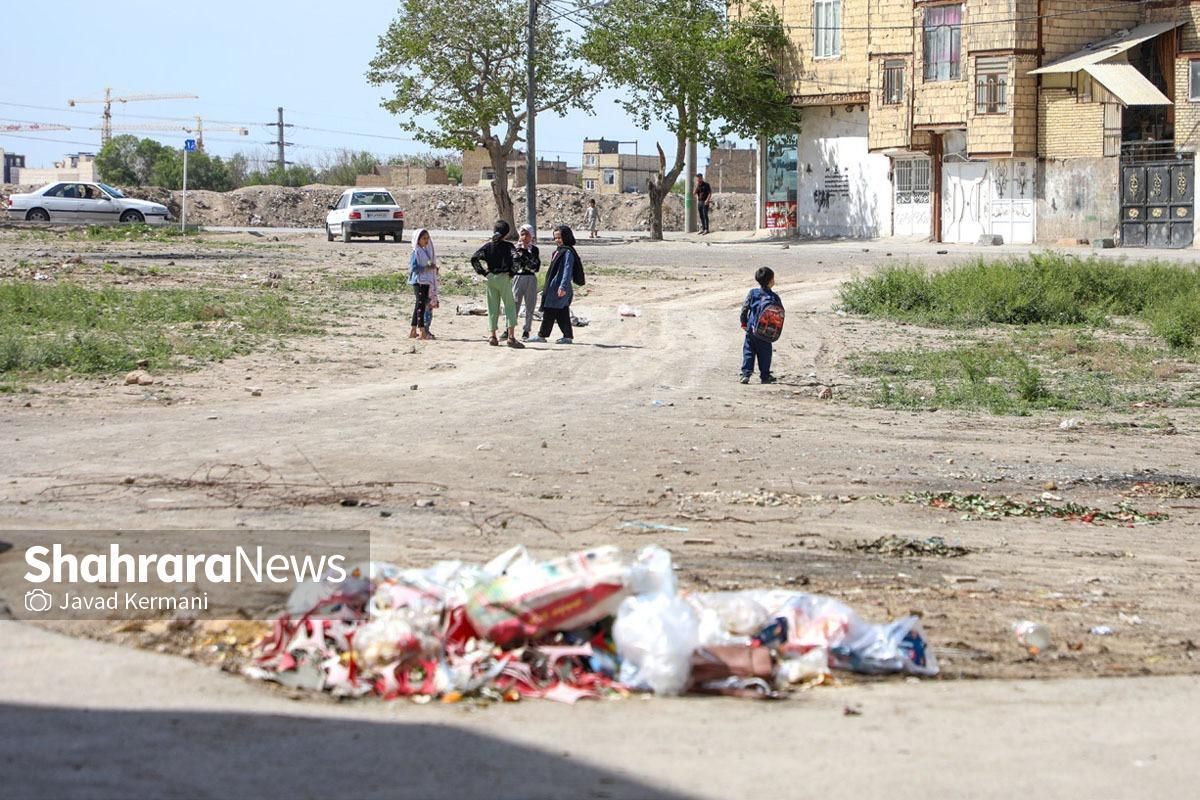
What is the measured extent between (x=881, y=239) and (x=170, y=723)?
1726 inches

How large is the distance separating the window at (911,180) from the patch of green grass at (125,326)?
28.9 meters

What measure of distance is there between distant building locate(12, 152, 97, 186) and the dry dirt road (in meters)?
92.7

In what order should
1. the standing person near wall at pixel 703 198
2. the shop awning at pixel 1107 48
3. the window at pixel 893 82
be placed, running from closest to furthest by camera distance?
1. the shop awning at pixel 1107 48
2. the window at pixel 893 82
3. the standing person near wall at pixel 703 198

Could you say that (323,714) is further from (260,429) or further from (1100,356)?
(1100,356)

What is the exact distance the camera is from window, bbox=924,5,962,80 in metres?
44.1

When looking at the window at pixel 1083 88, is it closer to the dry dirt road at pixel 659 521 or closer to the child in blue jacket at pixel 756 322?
the dry dirt road at pixel 659 521

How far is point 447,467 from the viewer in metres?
9.94

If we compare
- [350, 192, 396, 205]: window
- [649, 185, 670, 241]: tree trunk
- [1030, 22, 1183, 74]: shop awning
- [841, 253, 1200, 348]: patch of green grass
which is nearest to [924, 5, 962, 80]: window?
[1030, 22, 1183, 74]: shop awning

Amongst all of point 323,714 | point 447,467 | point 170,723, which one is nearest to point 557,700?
point 323,714

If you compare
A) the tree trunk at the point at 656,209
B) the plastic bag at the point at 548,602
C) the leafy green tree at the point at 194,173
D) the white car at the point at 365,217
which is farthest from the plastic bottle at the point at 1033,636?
the leafy green tree at the point at 194,173

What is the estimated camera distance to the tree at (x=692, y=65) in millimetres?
46156

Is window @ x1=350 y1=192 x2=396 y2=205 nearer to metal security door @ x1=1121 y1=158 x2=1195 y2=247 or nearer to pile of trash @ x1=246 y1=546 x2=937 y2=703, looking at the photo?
metal security door @ x1=1121 y1=158 x2=1195 y2=247

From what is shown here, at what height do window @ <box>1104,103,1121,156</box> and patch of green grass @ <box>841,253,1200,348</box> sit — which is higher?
window @ <box>1104,103,1121,156</box>

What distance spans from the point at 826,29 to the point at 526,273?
33394 millimetres
